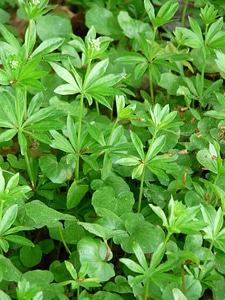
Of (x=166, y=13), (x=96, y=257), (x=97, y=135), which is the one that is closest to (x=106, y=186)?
(x=97, y=135)

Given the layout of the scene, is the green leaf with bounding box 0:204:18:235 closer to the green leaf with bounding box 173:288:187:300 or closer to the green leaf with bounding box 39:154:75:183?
the green leaf with bounding box 39:154:75:183

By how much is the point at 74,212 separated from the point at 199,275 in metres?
0.47

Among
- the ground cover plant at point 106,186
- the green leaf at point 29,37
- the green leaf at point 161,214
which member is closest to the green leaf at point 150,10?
the ground cover plant at point 106,186

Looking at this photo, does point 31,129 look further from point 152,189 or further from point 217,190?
point 217,190

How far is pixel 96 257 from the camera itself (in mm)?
1520

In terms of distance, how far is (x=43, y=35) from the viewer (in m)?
2.45

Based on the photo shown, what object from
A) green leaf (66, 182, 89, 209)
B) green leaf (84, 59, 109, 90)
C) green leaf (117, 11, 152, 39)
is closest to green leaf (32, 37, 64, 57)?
green leaf (84, 59, 109, 90)

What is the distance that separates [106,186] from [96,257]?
0.89 ft

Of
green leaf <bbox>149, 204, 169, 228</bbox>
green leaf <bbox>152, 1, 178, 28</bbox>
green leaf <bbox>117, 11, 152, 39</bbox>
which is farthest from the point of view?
green leaf <bbox>117, 11, 152, 39</bbox>

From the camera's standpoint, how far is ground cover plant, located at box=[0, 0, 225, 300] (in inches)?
57.6

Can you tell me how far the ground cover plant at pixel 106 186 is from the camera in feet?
4.80

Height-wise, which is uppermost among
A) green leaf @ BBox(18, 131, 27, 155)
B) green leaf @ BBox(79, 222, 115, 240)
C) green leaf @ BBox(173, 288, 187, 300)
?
green leaf @ BBox(18, 131, 27, 155)

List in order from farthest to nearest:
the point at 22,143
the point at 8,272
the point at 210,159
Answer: the point at 210,159
the point at 22,143
the point at 8,272

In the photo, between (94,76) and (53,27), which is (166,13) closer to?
(94,76)
